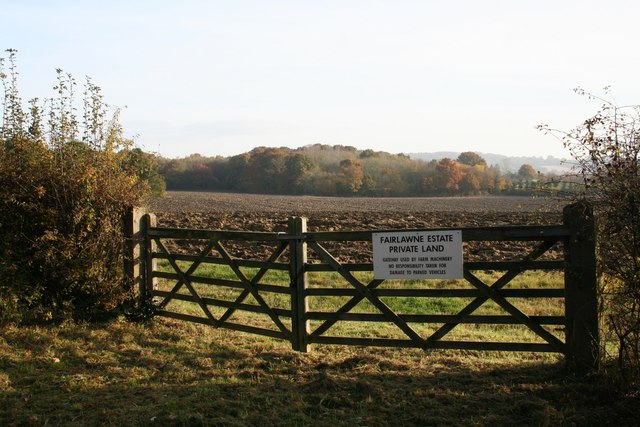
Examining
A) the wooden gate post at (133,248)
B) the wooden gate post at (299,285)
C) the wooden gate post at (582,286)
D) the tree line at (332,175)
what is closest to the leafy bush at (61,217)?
the wooden gate post at (133,248)

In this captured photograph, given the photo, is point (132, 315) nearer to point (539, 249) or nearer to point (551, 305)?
point (539, 249)

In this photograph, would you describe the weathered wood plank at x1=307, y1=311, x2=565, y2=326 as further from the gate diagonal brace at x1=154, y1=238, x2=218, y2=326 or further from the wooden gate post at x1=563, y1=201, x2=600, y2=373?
the gate diagonal brace at x1=154, y1=238, x2=218, y2=326

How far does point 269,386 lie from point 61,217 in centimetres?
472

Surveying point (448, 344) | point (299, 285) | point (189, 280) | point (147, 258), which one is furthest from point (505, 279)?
point (147, 258)

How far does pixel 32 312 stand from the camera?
9703mm

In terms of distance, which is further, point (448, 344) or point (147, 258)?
point (147, 258)

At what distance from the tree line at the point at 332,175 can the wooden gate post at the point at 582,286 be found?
63010 millimetres

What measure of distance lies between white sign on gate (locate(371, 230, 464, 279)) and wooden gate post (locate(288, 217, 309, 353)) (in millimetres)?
1073

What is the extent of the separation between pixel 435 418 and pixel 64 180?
6748mm

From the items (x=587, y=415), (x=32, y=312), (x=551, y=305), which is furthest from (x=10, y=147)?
(x=551, y=305)

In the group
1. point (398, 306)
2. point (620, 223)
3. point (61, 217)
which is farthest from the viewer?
point (398, 306)

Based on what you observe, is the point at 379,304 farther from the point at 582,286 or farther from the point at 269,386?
the point at 582,286

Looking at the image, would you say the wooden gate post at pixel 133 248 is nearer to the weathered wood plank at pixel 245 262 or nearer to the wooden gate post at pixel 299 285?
the weathered wood plank at pixel 245 262

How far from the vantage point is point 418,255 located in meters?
8.18
